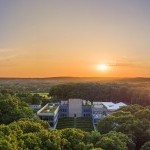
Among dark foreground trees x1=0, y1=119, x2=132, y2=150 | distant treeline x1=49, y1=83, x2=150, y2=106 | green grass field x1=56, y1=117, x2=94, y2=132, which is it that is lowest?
green grass field x1=56, y1=117, x2=94, y2=132

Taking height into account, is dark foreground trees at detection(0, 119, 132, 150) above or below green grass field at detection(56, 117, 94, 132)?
above

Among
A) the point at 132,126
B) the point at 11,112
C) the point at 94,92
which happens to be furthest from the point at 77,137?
the point at 94,92

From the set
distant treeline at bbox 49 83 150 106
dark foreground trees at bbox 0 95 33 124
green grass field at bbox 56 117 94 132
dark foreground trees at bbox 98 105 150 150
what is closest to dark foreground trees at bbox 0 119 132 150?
A: dark foreground trees at bbox 98 105 150 150

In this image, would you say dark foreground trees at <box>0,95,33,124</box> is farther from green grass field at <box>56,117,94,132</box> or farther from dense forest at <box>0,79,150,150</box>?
green grass field at <box>56,117,94,132</box>

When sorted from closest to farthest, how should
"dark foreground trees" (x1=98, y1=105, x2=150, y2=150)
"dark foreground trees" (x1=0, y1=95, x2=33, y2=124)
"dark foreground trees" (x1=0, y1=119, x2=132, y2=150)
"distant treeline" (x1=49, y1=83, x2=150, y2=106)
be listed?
1. "dark foreground trees" (x1=0, y1=119, x2=132, y2=150)
2. "dark foreground trees" (x1=98, y1=105, x2=150, y2=150)
3. "dark foreground trees" (x1=0, y1=95, x2=33, y2=124)
4. "distant treeline" (x1=49, y1=83, x2=150, y2=106)

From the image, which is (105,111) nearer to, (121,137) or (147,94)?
(147,94)

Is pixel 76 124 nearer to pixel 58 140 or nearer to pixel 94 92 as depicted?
pixel 58 140

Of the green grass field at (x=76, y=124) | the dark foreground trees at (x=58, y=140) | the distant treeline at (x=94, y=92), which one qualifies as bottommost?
the green grass field at (x=76, y=124)

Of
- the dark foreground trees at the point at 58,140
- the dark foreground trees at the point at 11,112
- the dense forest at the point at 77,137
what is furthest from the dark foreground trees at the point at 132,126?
the dark foreground trees at the point at 11,112

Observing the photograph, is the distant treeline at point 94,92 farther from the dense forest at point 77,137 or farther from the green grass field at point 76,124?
the dense forest at point 77,137

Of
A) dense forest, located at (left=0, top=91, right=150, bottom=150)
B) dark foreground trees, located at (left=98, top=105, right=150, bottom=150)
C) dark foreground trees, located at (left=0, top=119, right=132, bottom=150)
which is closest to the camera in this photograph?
dark foreground trees, located at (left=0, top=119, right=132, bottom=150)

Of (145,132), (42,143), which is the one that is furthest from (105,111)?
(42,143)

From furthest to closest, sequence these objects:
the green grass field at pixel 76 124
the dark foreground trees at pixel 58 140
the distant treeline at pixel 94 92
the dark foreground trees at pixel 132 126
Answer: the distant treeline at pixel 94 92 → the green grass field at pixel 76 124 → the dark foreground trees at pixel 132 126 → the dark foreground trees at pixel 58 140

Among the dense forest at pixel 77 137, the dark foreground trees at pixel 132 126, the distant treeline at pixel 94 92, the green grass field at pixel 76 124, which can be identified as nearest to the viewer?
the dense forest at pixel 77 137
